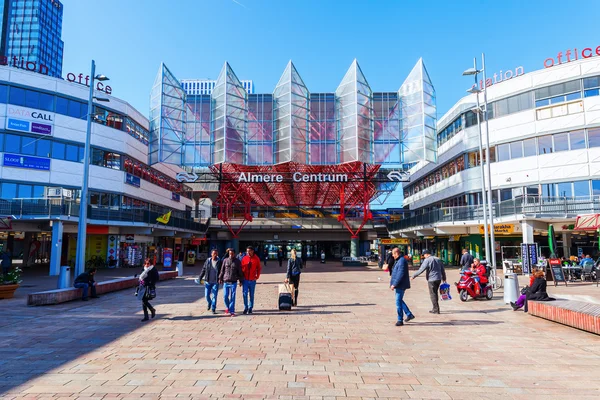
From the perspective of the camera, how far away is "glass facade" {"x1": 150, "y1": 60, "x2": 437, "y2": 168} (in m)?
34.4

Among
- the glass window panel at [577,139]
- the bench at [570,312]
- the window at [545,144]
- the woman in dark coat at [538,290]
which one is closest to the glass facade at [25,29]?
the window at [545,144]

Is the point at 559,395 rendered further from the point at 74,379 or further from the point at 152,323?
the point at 152,323

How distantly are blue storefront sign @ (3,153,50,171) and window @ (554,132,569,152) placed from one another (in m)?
34.8

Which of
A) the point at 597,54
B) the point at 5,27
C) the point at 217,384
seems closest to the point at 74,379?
the point at 217,384

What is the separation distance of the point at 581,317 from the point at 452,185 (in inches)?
1139

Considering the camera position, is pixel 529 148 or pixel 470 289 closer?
pixel 470 289

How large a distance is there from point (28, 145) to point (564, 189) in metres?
36.2

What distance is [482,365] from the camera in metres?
6.30

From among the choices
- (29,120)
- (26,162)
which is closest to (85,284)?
(26,162)

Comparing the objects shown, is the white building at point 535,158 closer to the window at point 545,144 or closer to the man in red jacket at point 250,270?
the window at point 545,144

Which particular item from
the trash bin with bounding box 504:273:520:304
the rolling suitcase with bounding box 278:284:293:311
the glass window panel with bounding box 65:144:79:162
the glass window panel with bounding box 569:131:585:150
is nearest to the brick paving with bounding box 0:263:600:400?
the rolling suitcase with bounding box 278:284:293:311

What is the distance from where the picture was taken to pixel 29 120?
29578mm

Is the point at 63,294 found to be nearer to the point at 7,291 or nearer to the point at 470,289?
the point at 7,291

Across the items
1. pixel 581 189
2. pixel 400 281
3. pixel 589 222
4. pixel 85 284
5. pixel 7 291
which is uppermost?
pixel 581 189
